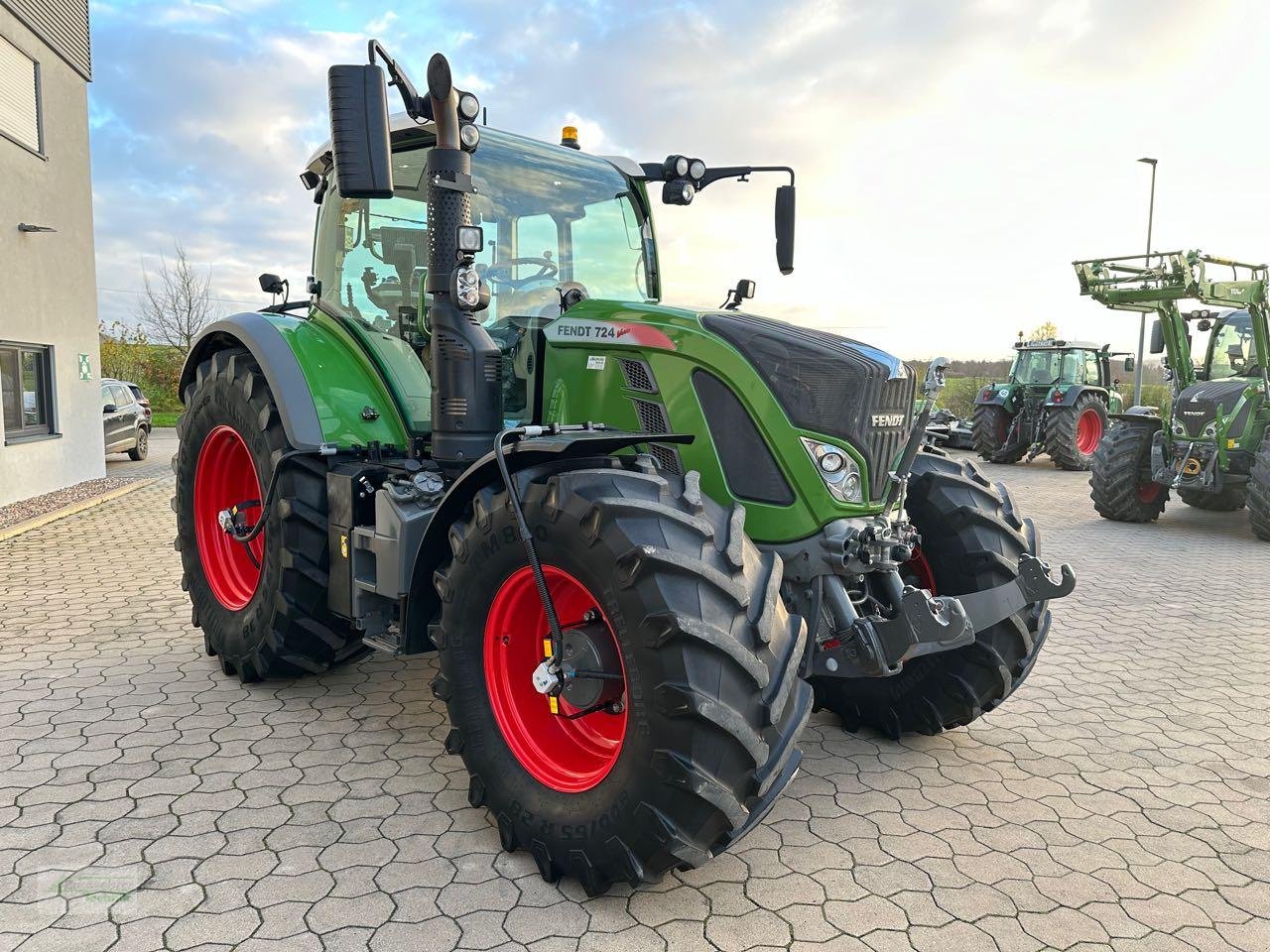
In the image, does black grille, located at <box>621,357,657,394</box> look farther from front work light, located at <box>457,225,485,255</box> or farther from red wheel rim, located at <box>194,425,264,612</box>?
red wheel rim, located at <box>194,425,264,612</box>

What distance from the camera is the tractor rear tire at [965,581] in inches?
138

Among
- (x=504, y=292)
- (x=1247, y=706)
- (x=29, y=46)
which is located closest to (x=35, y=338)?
(x=29, y=46)

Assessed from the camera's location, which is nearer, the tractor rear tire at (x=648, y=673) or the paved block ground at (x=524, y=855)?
the tractor rear tire at (x=648, y=673)

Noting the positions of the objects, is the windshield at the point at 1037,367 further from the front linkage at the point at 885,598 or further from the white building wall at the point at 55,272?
the front linkage at the point at 885,598

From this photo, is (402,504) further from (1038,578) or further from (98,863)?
(1038,578)

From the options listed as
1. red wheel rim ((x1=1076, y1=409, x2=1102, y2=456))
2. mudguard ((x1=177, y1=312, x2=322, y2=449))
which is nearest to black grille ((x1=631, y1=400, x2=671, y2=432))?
mudguard ((x1=177, y1=312, x2=322, y2=449))

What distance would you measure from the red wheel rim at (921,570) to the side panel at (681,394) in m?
0.71

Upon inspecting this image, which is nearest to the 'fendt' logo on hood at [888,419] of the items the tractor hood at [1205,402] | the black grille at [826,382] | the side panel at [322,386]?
the black grille at [826,382]

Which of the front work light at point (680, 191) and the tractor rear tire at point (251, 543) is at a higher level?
the front work light at point (680, 191)

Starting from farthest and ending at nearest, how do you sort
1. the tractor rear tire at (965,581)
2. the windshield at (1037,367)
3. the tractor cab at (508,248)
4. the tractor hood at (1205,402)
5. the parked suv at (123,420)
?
the windshield at (1037,367) < the parked suv at (123,420) < the tractor hood at (1205,402) < the tractor cab at (508,248) < the tractor rear tire at (965,581)

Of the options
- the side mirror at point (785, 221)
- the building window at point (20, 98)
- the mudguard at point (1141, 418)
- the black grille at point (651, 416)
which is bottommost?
the mudguard at point (1141, 418)

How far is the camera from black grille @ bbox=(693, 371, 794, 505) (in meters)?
3.01

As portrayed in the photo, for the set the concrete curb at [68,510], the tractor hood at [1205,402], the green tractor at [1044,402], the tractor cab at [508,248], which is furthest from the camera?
the green tractor at [1044,402]

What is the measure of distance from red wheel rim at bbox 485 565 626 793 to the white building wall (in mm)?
9348
